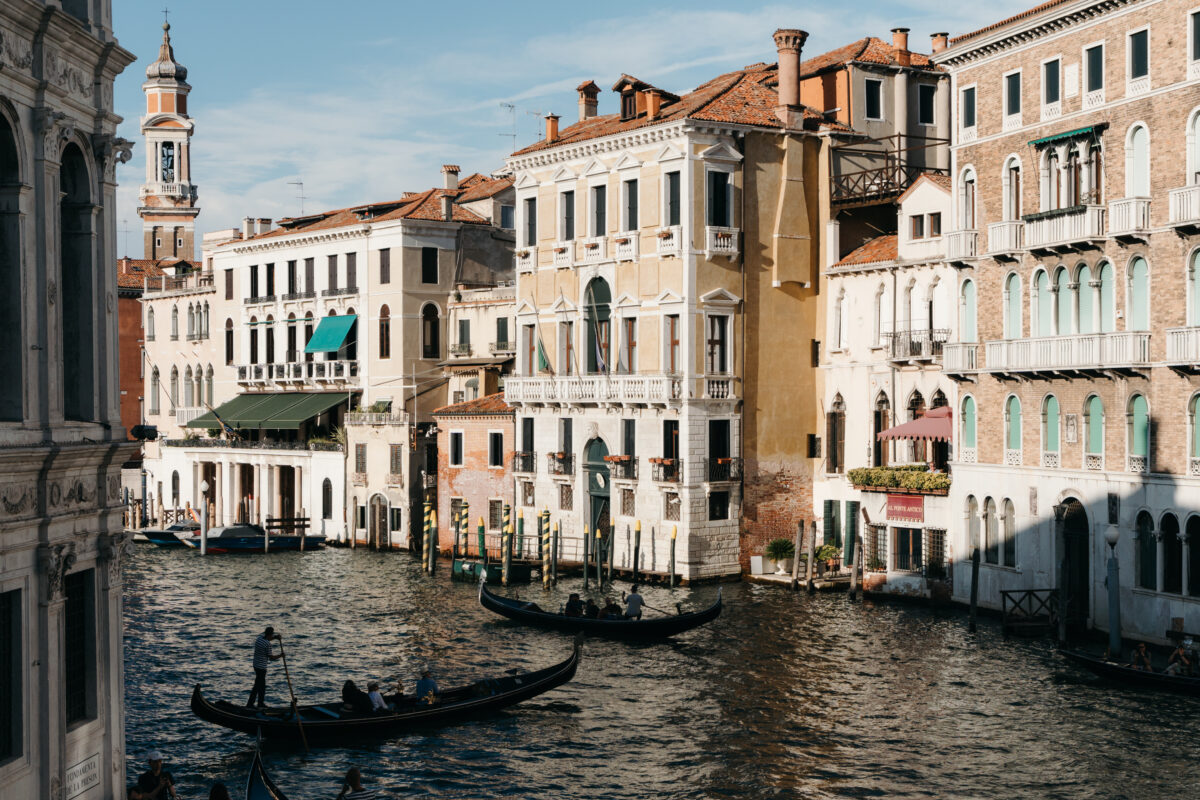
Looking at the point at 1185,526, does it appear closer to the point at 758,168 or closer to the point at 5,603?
the point at 758,168

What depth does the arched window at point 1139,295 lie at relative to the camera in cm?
2894

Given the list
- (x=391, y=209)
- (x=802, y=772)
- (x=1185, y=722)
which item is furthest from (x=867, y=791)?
(x=391, y=209)

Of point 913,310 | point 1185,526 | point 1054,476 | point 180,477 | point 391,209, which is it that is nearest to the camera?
point 1185,526

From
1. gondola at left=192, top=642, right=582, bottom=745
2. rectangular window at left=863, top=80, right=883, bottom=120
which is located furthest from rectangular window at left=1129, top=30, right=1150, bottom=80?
gondola at left=192, top=642, right=582, bottom=745

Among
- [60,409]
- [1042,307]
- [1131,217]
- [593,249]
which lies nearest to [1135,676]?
[1131,217]

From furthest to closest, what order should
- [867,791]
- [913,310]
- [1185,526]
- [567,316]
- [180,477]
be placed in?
[180,477]
[567,316]
[913,310]
[1185,526]
[867,791]

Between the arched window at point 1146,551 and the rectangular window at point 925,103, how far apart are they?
730 inches

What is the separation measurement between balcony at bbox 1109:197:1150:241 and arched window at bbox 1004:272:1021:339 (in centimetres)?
372

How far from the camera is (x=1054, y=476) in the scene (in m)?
31.4

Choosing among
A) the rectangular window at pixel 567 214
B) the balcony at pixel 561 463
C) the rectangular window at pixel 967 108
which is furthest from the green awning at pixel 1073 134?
the balcony at pixel 561 463

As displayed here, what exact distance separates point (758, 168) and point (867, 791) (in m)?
23.3

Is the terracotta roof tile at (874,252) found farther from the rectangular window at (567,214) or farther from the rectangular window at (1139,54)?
the rectangular window at (1139,54)

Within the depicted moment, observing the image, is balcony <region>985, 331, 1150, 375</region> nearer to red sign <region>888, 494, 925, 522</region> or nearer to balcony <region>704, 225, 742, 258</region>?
red sign <region>888, 494, 925, 522</region>

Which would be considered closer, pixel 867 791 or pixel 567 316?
pixel 867 791
